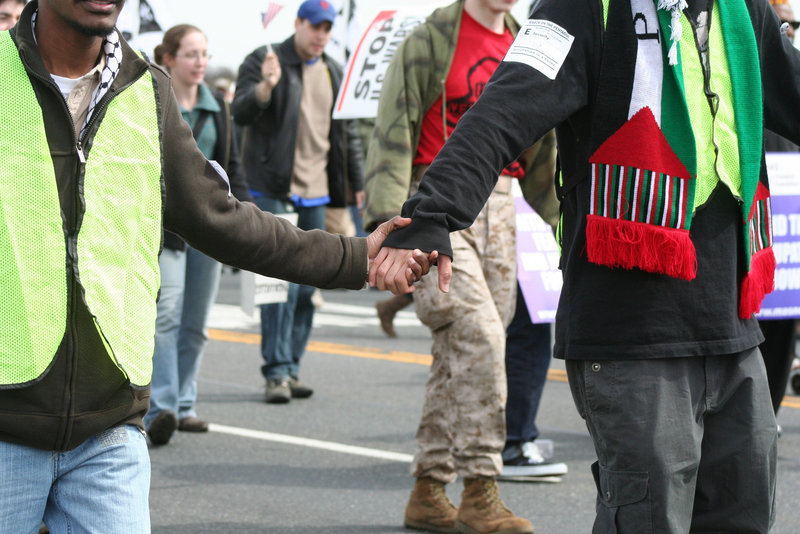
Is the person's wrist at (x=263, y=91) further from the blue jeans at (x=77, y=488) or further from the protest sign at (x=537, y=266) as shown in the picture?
the blue jeans at (x=77, y=488)

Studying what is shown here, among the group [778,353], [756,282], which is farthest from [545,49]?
[778,353]

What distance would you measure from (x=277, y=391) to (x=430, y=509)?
3.01m

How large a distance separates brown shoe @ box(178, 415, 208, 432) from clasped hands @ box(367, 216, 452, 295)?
403 cm

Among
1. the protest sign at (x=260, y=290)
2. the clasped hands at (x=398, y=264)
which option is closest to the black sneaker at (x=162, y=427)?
the protest sign at (x=260, y=290)

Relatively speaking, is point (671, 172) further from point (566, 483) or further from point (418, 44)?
point (566, 483)

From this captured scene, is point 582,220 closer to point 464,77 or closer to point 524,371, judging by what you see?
point 464,77

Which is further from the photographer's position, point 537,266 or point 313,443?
point 313,443

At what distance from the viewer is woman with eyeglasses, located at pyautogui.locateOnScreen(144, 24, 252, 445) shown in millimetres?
6531

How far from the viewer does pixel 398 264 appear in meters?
3.08

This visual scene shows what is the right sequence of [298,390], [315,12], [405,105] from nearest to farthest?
[405,105], [315,12], [298,390]

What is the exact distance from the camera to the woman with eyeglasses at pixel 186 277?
6.53 metres

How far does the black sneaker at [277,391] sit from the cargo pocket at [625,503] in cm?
494

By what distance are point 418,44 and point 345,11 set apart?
6.45 m

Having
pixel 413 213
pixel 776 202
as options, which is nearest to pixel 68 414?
pixel 413 213
